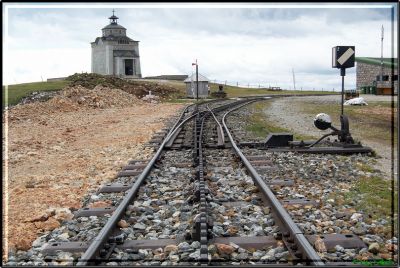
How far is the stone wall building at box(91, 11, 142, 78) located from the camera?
223 ft

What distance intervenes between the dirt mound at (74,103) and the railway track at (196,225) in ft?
46.9

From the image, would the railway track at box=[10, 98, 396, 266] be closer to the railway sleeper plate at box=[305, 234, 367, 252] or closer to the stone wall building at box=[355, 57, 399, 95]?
the railway sleeper plate at box=[305, 234, 367, 252]

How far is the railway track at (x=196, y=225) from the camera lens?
14.2 ft

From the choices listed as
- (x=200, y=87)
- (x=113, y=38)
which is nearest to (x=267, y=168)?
(x=200, y=87)

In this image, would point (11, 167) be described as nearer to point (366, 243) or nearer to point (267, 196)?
point (267, 196)

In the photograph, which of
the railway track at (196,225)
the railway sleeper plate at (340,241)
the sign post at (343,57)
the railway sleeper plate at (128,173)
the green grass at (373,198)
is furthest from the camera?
the sign post at (343,57)

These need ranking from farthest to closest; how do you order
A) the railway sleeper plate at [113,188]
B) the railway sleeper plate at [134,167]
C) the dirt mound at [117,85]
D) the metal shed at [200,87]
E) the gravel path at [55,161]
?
the metal shed at [200,87]
the dirt mound at [117,85]
the railway sleeper plate at [134,167]
the railway sleeper plate at [113,188]
the gravel path at [55,161]

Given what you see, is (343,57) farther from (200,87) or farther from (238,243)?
(200,87)

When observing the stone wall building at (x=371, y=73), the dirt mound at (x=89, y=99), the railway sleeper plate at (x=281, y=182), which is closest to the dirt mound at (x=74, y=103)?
the dirt mound at (x=89, y=99)

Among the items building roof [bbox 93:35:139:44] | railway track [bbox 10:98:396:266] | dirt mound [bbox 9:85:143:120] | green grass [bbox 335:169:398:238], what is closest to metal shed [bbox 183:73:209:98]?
dirt mound [bbox 9:85:143:120]

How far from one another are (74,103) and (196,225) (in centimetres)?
2288

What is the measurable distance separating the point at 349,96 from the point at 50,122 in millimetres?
23638

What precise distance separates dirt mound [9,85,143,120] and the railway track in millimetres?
14291

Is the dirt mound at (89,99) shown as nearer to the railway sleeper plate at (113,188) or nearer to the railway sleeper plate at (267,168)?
the railway sleeper plate at (267,168)
